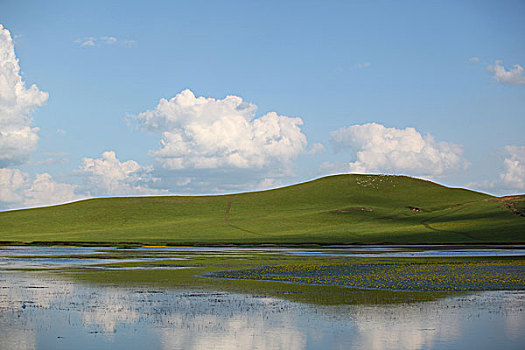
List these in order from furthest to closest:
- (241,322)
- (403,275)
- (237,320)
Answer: (403,275)
(237,320)
(241,322)

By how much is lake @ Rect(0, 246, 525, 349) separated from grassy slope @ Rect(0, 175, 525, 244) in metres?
85.3

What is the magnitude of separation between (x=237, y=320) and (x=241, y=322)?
0.60m

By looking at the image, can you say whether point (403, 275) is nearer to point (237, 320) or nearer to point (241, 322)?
point (237, 320)

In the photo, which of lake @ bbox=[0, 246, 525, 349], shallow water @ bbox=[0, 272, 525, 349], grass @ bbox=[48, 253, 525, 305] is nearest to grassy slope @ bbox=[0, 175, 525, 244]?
Result: grass @ bbox=[48, 253, 525, 305]

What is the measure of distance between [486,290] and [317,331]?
18686 mm

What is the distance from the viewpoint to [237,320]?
2903 centimetres

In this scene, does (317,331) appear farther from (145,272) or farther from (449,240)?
(449,240)

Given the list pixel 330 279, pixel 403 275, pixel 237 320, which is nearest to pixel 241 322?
pixel 237 320

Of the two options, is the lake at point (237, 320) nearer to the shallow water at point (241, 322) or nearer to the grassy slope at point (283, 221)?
the shallow water at point (241, 322)

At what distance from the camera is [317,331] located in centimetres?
2631

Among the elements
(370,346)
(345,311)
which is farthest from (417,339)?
(345,311)

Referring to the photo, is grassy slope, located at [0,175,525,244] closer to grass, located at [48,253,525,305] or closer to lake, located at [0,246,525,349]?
grass, located at [48,253,525,305]

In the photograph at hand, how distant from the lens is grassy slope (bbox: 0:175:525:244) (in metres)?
128

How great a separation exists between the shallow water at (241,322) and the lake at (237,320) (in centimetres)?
4
